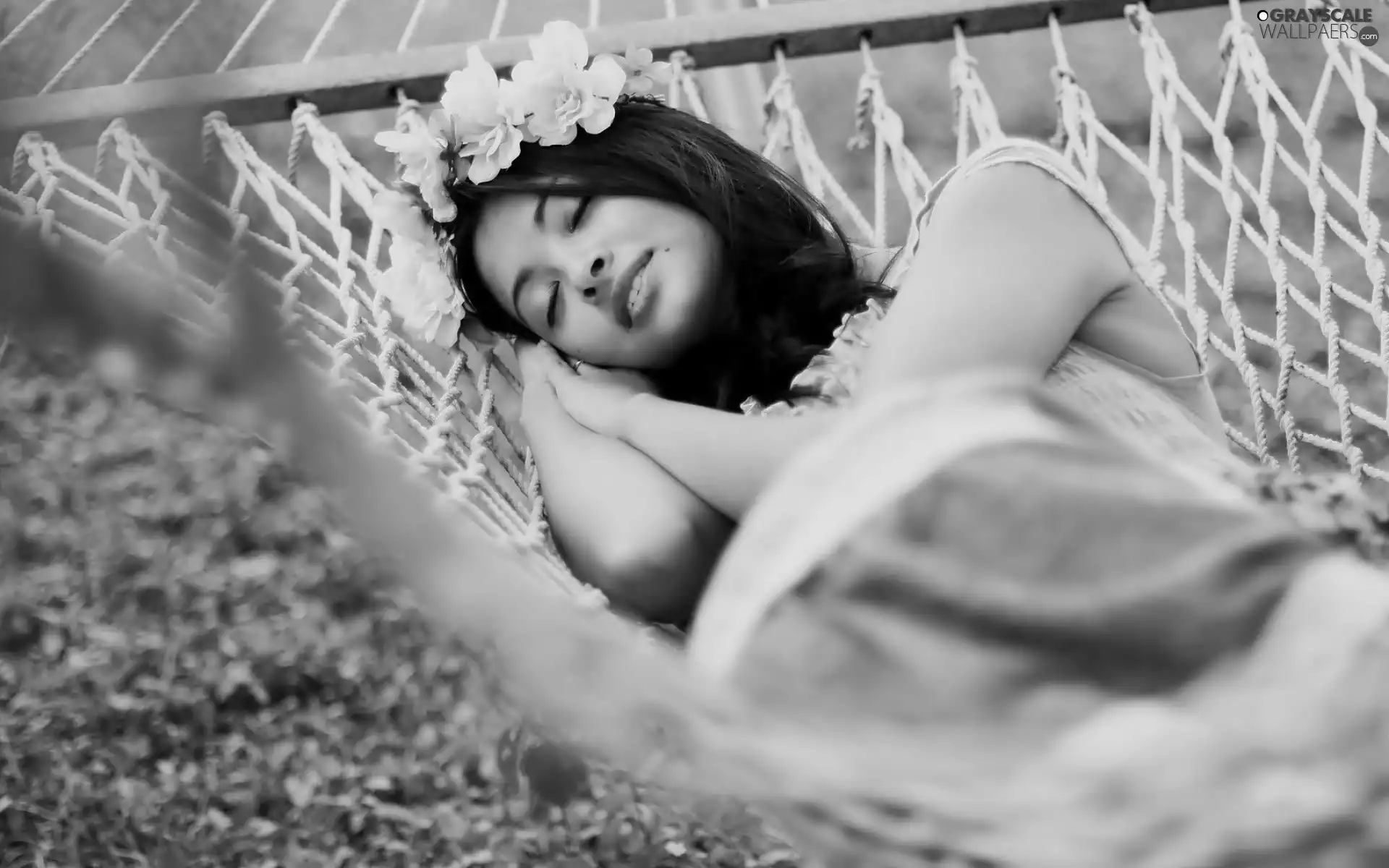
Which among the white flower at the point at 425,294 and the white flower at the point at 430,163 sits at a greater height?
the white flower at the point at 430,163

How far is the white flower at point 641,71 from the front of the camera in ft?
4.56

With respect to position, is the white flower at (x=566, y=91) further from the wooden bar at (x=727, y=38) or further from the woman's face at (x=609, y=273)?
the wooden bar at (x=727, y=38)

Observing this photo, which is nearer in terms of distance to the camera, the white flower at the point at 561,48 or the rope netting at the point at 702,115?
the rope netting at the point at 702,115

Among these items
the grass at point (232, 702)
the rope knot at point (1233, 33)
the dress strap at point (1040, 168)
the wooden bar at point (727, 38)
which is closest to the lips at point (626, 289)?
the dress strap at point (1040, 168)

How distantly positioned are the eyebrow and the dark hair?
0.04 feet

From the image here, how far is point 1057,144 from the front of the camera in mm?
1586

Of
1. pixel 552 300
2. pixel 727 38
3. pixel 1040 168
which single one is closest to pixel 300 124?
pixel 727 38

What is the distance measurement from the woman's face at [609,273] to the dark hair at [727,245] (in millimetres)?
22

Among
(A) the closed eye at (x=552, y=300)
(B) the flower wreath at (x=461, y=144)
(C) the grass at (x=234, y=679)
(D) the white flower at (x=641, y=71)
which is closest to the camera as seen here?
(A) the closed eye at (x=552, y=300)

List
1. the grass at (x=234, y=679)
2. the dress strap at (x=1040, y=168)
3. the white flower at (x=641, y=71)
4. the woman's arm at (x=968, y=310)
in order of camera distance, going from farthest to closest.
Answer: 1. the grass at (x=234, y=679)
2. the white flower at (x=641, y=71)
3. the dress strap at (x=1040, y=168)
4. the woman's arm at (x=968, y=310)

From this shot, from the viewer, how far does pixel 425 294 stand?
1.25 metres

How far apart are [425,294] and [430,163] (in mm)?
126

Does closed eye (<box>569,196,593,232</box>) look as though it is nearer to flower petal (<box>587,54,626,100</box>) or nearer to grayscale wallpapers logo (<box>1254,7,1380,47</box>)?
flower petal (<box>587,54,626,100</box>)

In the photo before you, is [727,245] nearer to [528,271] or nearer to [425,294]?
[528,271]
